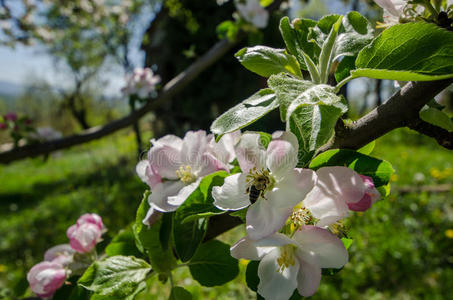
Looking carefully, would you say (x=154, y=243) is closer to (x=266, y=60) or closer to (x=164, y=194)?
(x=164, y=194)

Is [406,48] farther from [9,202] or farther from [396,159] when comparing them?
[9,202]

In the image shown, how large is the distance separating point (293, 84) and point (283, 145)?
0.22 ft

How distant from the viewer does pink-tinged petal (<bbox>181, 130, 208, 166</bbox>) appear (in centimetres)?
48

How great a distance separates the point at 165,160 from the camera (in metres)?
0.50

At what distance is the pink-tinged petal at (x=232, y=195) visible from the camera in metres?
0.37

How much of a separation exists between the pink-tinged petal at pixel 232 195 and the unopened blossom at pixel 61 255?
47 cm

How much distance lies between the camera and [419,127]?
0.40 m

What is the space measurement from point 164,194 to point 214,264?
0.19m

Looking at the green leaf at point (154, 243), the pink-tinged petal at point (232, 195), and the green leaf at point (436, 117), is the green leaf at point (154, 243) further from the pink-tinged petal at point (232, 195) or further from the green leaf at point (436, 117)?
the green leaf at point (436, 117)

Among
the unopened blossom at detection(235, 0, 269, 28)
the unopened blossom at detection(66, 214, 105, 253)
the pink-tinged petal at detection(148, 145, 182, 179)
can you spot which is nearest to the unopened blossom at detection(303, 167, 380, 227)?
the pink-tinged petal at detection(148, 145, 182, 179)

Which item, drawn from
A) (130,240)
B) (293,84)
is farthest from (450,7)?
(130,240)

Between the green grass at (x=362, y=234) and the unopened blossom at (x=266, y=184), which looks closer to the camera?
the unopened blossom at (x=266, y=184)

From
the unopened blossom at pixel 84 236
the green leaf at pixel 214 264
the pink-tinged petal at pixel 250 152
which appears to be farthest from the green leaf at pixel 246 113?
the unopened blossom at pixel 84 236

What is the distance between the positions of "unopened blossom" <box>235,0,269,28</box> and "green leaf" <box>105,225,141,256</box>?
1866 millimetres
